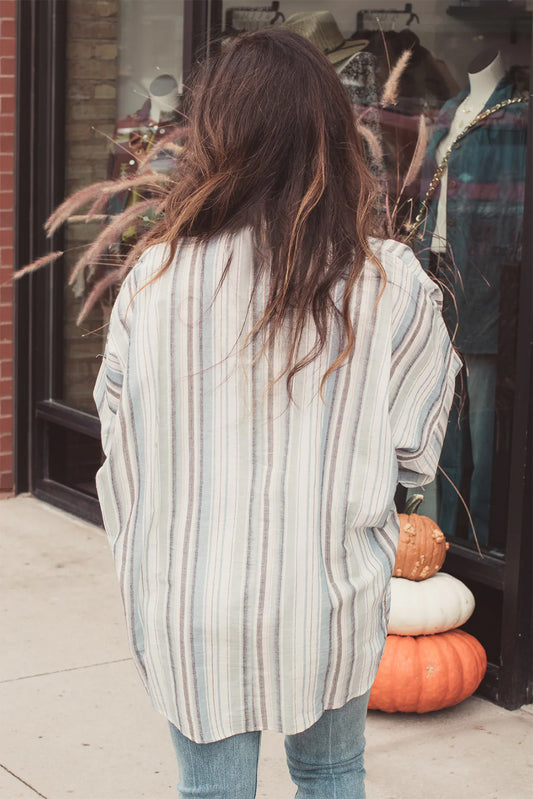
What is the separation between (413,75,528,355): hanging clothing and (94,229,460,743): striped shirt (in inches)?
85.8

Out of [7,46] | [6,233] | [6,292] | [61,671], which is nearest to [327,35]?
[7,46]

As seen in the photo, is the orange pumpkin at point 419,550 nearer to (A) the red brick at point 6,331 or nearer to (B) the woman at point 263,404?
(B) the woman at point 263,404

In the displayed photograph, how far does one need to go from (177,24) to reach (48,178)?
1179mm

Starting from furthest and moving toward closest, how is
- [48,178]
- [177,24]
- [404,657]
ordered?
[48,178]
[177,24]
[404,657]

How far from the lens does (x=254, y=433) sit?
169cm

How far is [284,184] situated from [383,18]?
2.86 m

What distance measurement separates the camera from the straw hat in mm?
4457

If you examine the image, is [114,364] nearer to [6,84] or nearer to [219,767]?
[219,767]

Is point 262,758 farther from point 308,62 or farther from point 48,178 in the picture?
point 48,178

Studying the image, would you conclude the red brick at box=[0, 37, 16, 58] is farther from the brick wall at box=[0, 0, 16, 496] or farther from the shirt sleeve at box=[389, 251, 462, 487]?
the shirt sleeve at box=[389, 251, 462, 487]

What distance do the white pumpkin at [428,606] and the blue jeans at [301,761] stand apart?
167cm

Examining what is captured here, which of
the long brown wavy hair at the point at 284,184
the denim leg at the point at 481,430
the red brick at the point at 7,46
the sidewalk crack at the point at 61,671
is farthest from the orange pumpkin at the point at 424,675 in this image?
the red brick at the point at 7,46

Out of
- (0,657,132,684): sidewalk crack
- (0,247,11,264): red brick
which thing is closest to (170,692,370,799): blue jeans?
(0,657,132,684): sidewalk crack

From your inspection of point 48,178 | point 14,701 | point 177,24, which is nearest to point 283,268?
point 14,701
